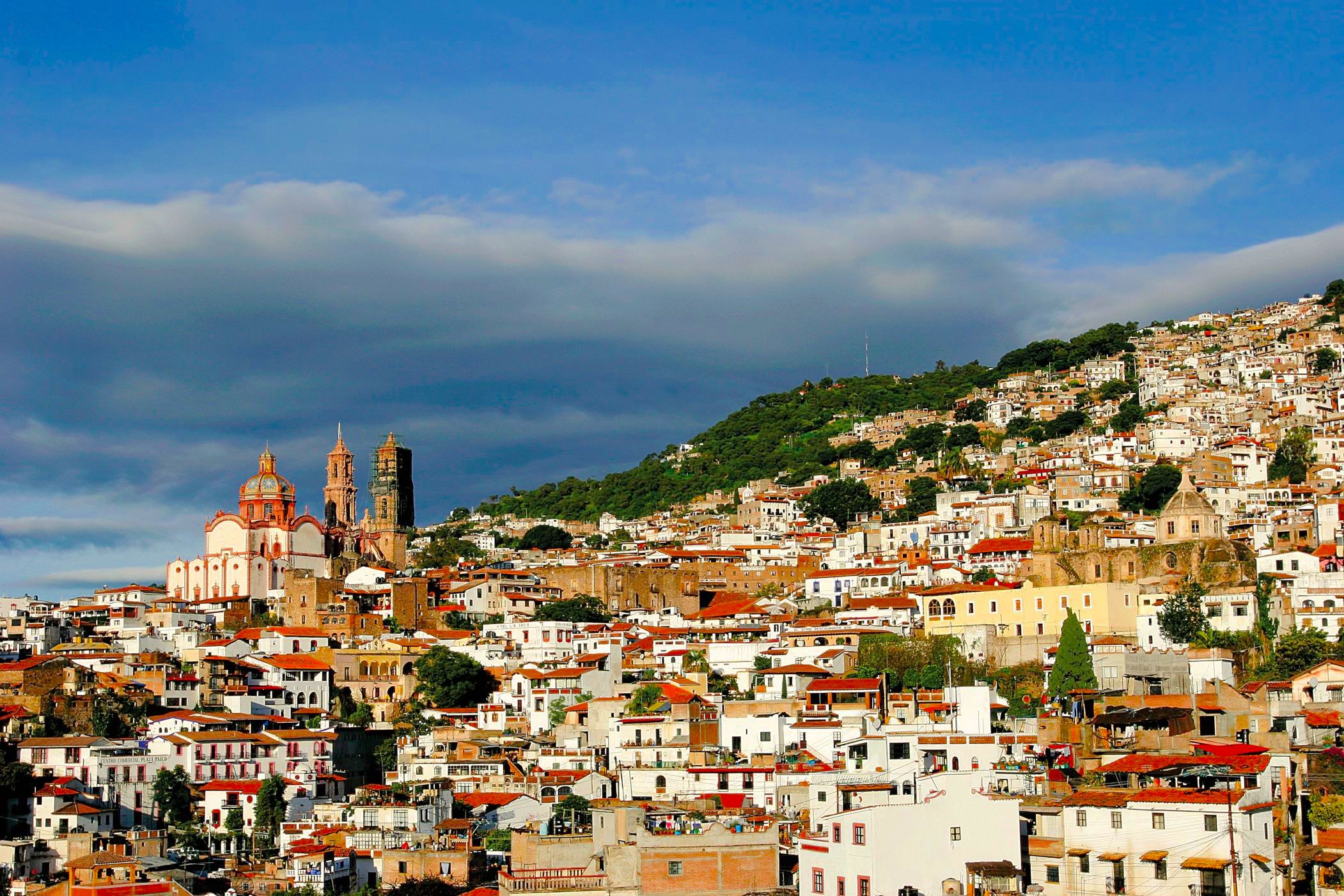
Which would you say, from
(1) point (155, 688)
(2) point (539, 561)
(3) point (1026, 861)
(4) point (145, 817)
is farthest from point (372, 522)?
(3) point (1026, 861)

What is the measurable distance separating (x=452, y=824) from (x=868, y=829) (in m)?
16.7

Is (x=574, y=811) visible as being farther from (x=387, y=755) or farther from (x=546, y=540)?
(x=546, y=540)

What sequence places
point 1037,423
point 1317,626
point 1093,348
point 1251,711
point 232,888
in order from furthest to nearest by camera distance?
point 1093,348
point 1037,423
point 1317,626
point 1251,711
point 232,888

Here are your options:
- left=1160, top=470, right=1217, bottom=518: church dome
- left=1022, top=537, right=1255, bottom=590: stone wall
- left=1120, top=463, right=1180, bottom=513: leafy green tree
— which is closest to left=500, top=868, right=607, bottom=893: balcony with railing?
left=1022, top=537, right=1255, bottom=590: stone wall

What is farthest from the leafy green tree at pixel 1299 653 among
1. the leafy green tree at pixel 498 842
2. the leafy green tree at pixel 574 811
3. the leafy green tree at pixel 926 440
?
the leafy green tree at pixel 926 440

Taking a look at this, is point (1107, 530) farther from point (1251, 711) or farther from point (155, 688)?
point (155, 688)

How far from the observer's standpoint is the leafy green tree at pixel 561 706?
63.0m

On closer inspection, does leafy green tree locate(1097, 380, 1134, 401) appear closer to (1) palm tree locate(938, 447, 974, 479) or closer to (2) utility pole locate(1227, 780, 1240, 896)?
(1) palm tree locate(938, 447, 974, 479)

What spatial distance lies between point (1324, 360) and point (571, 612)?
65.5m

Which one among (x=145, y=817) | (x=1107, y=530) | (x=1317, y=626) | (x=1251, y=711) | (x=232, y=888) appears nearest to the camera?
(x=232, y=888)

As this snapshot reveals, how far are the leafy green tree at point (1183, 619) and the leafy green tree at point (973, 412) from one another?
201 feet

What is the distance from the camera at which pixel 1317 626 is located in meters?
61.1

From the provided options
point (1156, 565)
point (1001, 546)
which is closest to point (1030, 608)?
point (1156, 565)

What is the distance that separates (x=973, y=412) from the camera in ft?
412
